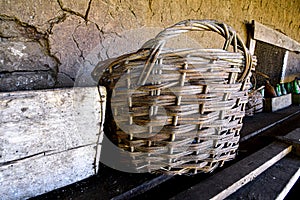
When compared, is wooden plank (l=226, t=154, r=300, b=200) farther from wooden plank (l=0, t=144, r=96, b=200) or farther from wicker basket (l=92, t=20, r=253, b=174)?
wooden plank (l=0, t=144, r=96, b=200)

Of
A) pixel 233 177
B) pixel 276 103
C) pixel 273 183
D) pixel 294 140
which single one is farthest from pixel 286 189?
pixel 276 103

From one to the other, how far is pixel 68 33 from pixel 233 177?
0.64 meters

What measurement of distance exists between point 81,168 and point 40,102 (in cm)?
17

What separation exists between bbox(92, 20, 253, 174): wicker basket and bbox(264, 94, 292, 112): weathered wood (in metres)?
1.15

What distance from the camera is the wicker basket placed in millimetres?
407

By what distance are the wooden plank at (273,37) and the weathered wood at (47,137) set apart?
151 cm

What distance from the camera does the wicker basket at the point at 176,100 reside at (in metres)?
0.41

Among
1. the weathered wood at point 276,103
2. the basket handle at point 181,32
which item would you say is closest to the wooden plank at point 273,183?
the basket handle at point 181,32

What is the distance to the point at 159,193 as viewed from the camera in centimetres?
52

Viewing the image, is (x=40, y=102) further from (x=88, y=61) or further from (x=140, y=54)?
(x=88, y=61)

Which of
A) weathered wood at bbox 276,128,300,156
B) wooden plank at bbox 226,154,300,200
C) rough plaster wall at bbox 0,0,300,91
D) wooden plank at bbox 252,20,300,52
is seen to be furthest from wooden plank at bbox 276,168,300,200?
wooden plank at bbox 252,20,300,52

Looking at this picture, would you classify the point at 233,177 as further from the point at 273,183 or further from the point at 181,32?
the point at 181,32

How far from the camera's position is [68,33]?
0.69m

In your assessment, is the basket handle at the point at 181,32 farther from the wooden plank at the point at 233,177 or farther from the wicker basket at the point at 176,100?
the wooden plank at the point at 233,177
